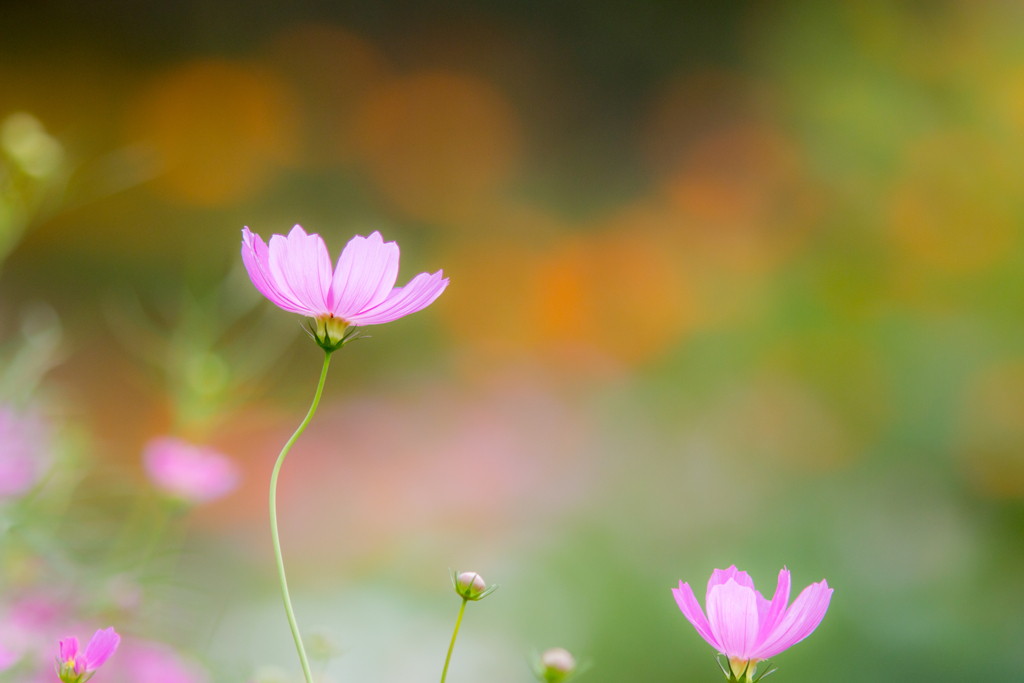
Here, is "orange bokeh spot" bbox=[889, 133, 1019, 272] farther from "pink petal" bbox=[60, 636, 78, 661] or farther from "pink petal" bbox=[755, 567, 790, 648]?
"pink petal" bbox=[60, 636, 78, 661]

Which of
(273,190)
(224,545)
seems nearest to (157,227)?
(273,190)

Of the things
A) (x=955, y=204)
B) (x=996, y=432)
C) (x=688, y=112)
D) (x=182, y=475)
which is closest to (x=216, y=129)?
(x=688, y=112)

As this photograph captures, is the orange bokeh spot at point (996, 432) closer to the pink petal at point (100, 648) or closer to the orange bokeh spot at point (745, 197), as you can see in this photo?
the orange bokeh spot at point (745, 197)

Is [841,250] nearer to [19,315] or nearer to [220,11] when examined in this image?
[220,11]

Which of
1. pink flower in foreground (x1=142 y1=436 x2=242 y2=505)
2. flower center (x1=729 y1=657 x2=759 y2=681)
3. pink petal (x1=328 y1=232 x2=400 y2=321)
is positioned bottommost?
flower center (x1=729 y1=657 x2=759 y2=681)

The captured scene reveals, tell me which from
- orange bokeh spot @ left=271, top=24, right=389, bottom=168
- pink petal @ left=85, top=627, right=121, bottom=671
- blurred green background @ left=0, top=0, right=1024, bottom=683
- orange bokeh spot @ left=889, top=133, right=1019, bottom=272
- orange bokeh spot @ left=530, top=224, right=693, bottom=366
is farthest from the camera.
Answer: orange bokeh spot @ left=271, top=24, right=389, bottom=168

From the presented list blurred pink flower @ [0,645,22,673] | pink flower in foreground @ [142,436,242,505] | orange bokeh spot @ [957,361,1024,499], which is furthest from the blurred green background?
blurred pink flower @ [0,645,22,673]

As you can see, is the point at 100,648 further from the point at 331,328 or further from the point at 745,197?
the point at 745,197
